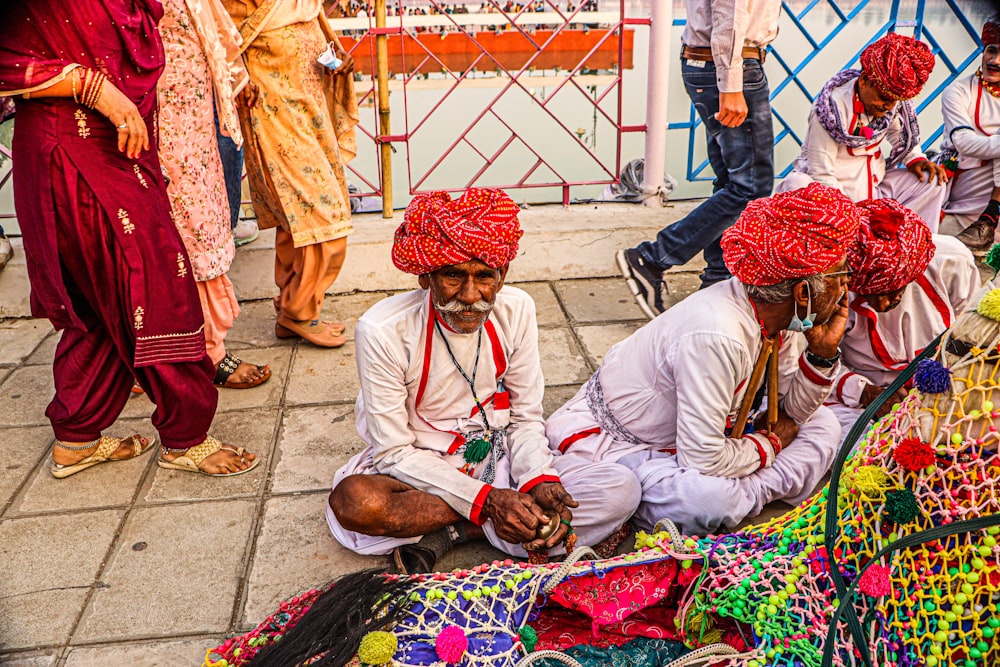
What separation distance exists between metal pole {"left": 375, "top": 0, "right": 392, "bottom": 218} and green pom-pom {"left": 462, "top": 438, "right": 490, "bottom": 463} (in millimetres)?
2641

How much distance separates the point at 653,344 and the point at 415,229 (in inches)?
35.5

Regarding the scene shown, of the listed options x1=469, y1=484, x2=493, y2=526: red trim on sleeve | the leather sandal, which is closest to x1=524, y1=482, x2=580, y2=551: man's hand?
x1=469, y1=484, x2=493, y2=526: red trim on sleeve

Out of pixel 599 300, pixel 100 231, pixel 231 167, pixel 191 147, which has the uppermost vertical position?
pixel 191 147

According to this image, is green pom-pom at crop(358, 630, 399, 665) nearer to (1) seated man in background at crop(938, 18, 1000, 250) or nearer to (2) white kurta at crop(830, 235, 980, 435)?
(2) white kurta at crop(830, 235, 980, 435)

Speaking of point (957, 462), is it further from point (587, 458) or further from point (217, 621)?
point (217, 621)

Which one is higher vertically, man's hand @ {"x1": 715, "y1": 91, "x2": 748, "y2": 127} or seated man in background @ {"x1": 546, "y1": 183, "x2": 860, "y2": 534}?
man's hand @ {"x1": 715, "y1": 91, "x2": 748, "y2": 127}

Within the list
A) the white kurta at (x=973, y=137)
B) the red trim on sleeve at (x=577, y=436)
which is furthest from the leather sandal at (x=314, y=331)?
the white kurta at (x=973, y=137)

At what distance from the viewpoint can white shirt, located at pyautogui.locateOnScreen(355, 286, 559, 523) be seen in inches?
105

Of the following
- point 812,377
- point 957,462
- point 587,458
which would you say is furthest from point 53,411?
point 957,462

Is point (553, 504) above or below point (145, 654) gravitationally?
above

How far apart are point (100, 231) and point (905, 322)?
2928 mm

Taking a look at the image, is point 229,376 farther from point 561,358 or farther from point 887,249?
point 887,249

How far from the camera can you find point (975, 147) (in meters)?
5.43

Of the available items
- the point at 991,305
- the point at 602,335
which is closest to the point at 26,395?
the point at 602,335
